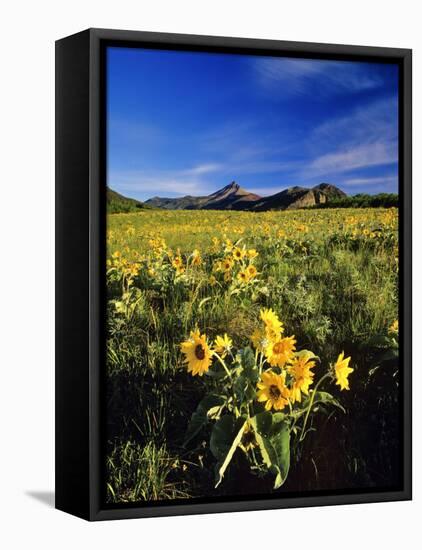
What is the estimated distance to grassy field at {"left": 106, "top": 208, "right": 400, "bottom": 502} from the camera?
7.26 metres

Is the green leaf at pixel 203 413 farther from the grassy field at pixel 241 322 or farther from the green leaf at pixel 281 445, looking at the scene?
the green leaf at pixel 281 445

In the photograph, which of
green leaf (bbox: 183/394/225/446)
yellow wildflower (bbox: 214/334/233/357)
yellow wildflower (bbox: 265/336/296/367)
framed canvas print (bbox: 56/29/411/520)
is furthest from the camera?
yellow wildflower (bbox: 265/336/296/367)

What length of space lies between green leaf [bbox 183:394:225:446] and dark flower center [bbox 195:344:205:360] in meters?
0.21

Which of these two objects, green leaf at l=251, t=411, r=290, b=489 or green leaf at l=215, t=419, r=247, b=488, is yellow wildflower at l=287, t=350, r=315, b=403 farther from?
green leaf at l=215, t=419, r=247, b=488

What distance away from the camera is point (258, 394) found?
7535 mm

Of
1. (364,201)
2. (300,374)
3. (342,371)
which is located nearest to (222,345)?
(300,374)

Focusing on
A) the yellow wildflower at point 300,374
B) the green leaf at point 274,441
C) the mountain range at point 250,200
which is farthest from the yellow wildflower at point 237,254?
the green leaf at point 274,441

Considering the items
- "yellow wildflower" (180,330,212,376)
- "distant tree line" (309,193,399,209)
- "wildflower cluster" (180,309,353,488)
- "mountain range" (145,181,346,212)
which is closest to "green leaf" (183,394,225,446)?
"wildflower cluster" (180,309,353,488)

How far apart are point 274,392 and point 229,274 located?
0.66 meters

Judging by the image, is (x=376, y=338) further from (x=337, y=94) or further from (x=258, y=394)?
(x=337, y=94)

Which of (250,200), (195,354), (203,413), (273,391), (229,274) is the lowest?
(203,413)

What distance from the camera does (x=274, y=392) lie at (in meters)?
7.56

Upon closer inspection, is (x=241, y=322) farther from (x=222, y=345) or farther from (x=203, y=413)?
(x=203, y=413)

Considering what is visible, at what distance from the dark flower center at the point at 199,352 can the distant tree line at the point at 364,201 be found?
1.00m
